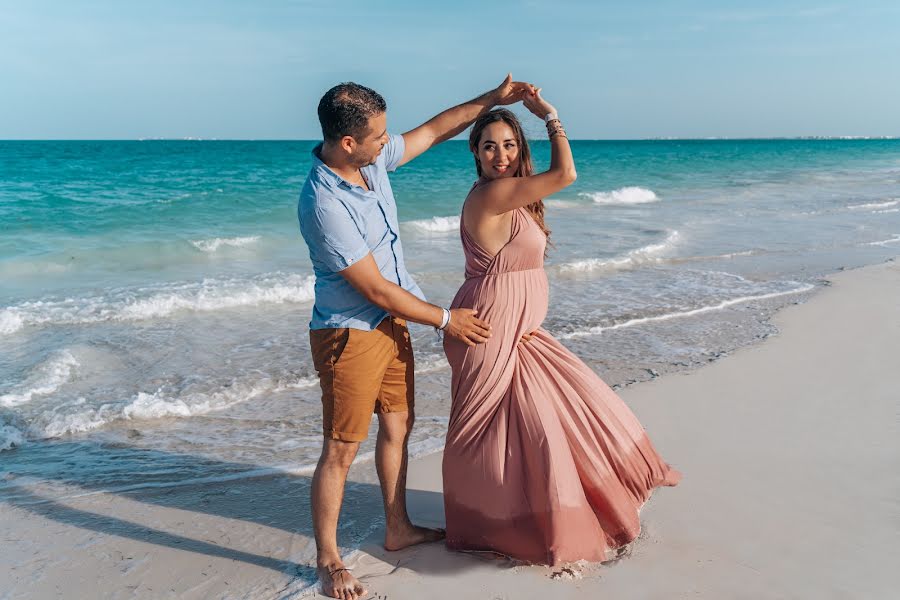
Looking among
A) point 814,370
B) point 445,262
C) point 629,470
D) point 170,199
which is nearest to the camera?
point 629,470

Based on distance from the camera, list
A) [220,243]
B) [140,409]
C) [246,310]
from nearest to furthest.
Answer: [140,409] → [246,310] → [220,243]

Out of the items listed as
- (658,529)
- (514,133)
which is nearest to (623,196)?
(658,529)

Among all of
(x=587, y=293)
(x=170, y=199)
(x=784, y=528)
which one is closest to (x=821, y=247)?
(x=587, y=293)

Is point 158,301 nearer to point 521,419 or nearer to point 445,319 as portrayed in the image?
point 445,319

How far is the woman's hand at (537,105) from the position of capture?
11.3 feet

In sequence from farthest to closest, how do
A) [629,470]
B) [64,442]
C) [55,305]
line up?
[55,305]
[64,442]
[629,470]

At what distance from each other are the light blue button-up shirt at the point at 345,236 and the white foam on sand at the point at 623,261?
7.87 meters

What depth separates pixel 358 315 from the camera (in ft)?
10.2

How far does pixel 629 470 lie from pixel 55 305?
7.75m

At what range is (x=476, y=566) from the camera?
3.30 metres

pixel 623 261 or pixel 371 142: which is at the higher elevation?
pixel 371 142

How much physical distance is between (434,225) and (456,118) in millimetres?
13965

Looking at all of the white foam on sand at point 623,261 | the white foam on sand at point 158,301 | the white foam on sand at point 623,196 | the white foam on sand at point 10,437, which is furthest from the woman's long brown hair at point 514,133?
the white foam on sand at point 623,196

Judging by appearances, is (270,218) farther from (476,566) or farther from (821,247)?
(476,566)
